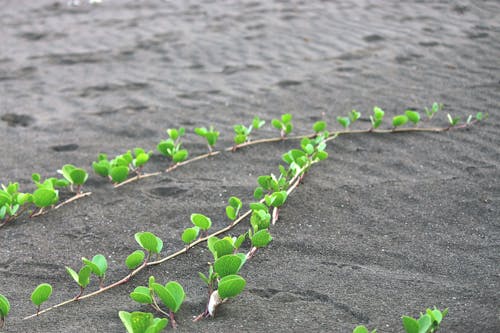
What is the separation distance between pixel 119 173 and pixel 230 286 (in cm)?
113

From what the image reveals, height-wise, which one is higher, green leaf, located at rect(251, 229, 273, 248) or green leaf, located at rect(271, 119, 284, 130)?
green leaf, located at rect(271, 119, 284, 130)

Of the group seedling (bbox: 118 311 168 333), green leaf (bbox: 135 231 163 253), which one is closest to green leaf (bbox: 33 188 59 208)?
green leaf (bbox: 135 231 163 253)

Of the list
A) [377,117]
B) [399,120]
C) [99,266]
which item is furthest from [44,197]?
[399,120]

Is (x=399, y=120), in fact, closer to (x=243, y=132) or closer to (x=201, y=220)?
(x=243, y=132)

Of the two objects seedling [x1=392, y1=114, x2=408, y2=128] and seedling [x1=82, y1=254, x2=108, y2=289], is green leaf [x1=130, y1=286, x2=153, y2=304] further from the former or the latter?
seedling [x1=392, y1=114, x2=408, y2=128]

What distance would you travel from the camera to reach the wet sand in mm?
1937

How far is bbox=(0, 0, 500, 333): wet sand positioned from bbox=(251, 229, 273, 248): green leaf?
112 millimetres

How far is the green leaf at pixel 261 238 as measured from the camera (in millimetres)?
2014

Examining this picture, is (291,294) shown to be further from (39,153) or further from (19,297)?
(39,153)

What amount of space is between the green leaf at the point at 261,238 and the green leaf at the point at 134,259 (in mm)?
383

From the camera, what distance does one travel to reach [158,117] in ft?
12.4

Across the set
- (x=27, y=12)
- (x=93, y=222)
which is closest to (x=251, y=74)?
(x=93, y=222)

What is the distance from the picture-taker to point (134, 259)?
1.96m

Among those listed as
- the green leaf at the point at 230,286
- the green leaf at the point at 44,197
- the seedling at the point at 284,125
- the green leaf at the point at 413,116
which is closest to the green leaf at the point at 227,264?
the green leaf at the point at 230,286
